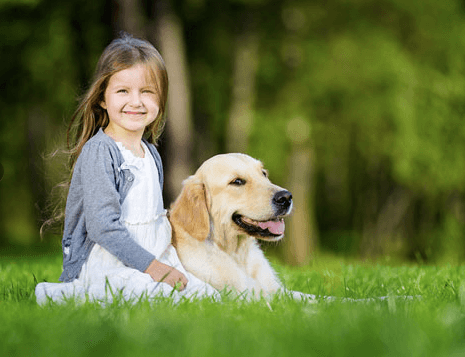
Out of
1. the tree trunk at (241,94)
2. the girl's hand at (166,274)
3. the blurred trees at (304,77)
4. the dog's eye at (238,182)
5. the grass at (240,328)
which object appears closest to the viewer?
the grass at (240,328)

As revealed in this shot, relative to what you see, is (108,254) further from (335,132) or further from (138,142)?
(335,132)

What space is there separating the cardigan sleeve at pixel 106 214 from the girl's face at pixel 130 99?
32 cm

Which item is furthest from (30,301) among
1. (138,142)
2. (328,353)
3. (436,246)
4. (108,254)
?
(436,246)

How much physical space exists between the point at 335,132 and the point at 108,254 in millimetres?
11103

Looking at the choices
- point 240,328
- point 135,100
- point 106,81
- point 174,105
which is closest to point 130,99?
point 135,100

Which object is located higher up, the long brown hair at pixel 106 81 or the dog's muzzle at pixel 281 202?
the long brown hair at pixel 106 81

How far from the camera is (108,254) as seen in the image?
3.78 metres

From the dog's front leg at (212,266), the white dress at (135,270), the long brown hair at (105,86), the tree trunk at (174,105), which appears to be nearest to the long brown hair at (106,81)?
the long brown hair at (105,86)

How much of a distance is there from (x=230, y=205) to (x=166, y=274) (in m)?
0.68

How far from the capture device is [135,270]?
141 inches

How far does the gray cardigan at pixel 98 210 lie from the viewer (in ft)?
11.8

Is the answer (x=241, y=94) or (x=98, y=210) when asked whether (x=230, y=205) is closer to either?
(x=98, y=210)

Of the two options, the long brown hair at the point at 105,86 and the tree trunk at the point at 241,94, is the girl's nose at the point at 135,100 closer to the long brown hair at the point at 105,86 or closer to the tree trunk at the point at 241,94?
the long brown hair at the point at 105,86

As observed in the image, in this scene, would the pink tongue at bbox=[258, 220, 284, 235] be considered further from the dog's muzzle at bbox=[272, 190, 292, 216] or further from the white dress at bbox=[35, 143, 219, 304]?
the white dress at bbox=[35, 143, 219, 304]
